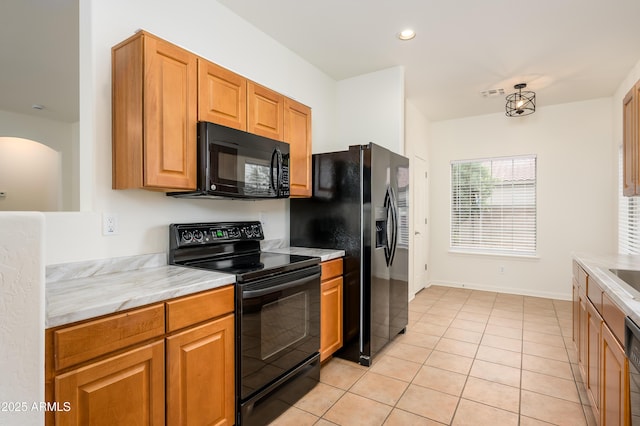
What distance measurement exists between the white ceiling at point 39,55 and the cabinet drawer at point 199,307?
239 centimetres

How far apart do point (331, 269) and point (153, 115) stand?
1.62 m

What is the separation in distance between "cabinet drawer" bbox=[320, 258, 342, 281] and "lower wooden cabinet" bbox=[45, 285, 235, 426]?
0.92m

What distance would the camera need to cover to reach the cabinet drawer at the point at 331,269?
2.51 metres

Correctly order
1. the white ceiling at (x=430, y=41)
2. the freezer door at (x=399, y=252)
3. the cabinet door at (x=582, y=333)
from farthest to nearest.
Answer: the freezer door at (x=399, y=252) → the white ceiling at (x=430, y=41) → the cabinet door at (x=582, y=333)

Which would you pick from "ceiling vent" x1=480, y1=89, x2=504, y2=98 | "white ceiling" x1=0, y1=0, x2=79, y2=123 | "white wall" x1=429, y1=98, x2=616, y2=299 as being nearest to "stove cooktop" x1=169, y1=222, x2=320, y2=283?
"white ceiling" x1=0, y1=0, x2=79, y2=123

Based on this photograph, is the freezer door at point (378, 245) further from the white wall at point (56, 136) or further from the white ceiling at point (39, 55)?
the white wall at point (56, 136)

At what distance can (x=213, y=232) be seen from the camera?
7.48 ft

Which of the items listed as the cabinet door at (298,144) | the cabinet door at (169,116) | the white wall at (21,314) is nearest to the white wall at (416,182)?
the cabinet door at (298,144)

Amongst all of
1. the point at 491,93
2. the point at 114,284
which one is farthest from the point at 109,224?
the point at 491,93

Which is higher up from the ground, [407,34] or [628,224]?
[407,34]

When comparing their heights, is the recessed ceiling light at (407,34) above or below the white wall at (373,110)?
above

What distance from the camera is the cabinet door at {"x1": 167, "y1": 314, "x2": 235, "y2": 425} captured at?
4.78 feet

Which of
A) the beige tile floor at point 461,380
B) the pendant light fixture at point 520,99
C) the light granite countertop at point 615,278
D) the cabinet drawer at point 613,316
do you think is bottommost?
the beige tile floor at point 461,380

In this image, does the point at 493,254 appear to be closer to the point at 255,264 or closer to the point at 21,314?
the point at 255,264
